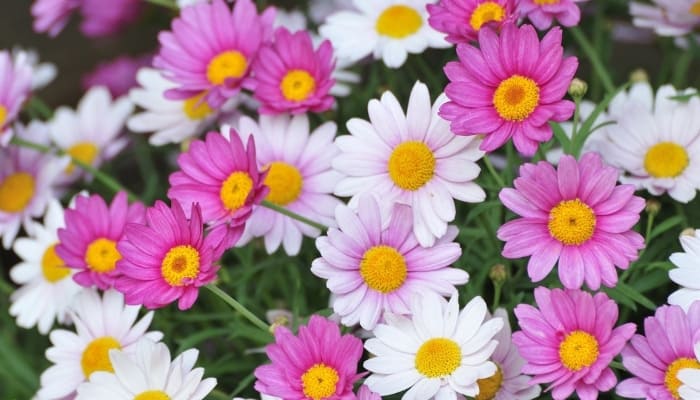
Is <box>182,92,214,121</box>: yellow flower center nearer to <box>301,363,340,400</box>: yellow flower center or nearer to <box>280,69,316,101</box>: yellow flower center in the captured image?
<box>280,69,316,101</box>: yellow flower center

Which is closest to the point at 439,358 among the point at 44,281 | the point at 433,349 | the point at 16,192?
the point at 433,349

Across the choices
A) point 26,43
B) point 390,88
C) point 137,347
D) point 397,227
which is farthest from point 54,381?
point 26,43

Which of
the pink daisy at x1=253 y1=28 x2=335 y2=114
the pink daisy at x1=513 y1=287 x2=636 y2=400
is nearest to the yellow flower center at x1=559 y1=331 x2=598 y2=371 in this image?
the pink daisy at x1=513 y1=287 x2=636 y2=400

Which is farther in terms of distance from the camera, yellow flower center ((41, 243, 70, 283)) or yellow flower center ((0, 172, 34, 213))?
yellow flower center ((0, 172, 34, 213))

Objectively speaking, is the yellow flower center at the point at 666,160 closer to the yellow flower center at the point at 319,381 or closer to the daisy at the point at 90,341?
the yellow flower center at the point at 319,381

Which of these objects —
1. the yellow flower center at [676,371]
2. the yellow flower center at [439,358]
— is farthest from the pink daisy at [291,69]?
the yellow flower center at [676,371]

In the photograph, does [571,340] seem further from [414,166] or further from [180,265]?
[180,265]

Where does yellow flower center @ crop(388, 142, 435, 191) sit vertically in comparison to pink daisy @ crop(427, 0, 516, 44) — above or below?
below
